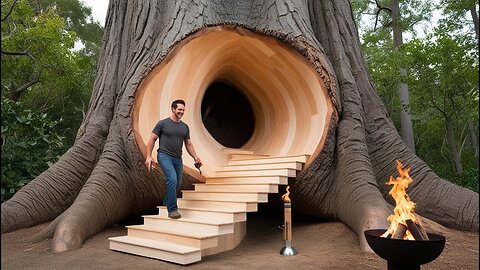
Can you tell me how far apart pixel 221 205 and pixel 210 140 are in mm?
1445

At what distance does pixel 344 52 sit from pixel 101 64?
3.49 meters

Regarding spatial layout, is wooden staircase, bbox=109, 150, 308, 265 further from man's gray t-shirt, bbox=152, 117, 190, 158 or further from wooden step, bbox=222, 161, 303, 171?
man's gray t-shirt, bbox=152, 117, 190, 158

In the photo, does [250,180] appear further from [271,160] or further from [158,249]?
[158,249]

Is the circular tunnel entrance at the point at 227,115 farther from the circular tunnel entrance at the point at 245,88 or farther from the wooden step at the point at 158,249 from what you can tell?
the wooden step at the point at 158,249

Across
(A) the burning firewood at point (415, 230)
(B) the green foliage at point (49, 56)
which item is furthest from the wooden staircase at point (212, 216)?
(B) the green foliage at point (49, 56)

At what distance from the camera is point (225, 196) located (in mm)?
4223

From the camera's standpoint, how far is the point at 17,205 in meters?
4.45

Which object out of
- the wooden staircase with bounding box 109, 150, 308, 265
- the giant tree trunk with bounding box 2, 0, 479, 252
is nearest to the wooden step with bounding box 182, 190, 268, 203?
the wooden staircase with bounding box 109, 150, 308, 265

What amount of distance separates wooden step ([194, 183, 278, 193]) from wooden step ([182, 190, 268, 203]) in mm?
51

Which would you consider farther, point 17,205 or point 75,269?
point 17,205

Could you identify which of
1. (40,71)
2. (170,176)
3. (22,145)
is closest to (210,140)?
(170,176)

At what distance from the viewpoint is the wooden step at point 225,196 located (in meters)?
4.05

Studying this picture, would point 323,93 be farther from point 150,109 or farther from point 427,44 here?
point 427,44

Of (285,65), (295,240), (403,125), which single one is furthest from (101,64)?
(403,125)
